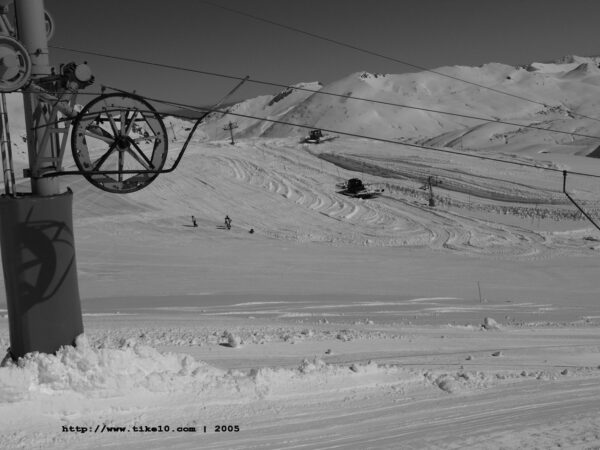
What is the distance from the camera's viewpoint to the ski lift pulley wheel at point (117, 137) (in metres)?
4.72

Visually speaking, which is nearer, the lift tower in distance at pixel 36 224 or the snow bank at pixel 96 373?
the snow bank at pixel 96 373

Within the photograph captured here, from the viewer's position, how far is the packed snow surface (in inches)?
157

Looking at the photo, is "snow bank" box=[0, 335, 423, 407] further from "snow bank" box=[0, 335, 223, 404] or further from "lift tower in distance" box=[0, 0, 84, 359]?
"lift tower in distance" box=[0, 0, 84, 359]

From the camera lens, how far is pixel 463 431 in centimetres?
Answer: 394

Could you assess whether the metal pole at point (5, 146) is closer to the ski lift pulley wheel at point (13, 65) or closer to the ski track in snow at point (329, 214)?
the ski lift pulley wheel at point (13, 65)

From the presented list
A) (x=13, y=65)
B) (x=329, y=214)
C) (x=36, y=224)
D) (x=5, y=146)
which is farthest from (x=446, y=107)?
(x=36, y=224)

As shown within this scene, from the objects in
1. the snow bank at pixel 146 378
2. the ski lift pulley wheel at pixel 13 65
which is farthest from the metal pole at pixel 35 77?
the snow bank at pixel 146 378

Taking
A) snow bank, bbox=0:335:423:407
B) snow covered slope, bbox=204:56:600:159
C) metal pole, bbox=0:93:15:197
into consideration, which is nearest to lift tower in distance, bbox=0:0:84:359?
metal pole, bbox=0:93:15:197

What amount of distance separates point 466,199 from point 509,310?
67.4ft

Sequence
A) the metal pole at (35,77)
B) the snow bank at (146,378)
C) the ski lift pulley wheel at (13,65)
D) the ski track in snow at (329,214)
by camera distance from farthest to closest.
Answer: the ski track in snow at (329,214), the metal pole at (35,77), the ski lift pulley wheel at (13,65), the snow bank at (146,378)

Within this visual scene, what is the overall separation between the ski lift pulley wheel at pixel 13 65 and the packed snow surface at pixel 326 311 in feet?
6.34

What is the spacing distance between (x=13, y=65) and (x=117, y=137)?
36.5 inches

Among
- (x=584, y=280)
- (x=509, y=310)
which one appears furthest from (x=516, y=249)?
(x=509, y=310)

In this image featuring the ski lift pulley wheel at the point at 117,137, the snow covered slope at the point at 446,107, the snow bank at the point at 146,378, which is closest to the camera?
Answer: the snow bank at the point at 146,378
